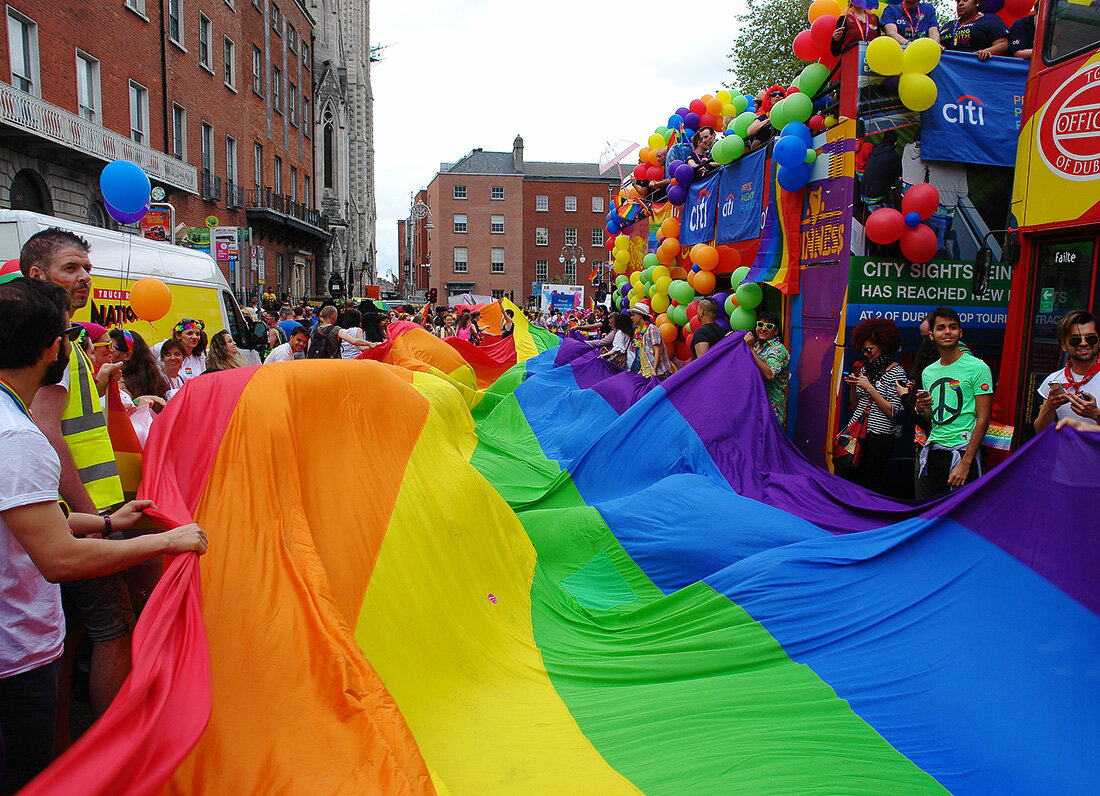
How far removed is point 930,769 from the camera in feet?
8.52

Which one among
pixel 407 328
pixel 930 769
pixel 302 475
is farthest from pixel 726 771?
pixel 407 328

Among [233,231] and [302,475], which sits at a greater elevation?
[233,231]

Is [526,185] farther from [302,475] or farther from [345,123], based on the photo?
[302,475]

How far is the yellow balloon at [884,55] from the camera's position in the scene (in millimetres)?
6617

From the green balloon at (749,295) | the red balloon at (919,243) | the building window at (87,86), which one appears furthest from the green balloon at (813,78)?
the building window at (87,86)

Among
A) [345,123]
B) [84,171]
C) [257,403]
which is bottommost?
[257,403]

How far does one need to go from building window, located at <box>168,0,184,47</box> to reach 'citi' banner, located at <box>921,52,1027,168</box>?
23.6m

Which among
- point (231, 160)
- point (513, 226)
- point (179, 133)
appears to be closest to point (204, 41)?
point (179, 133)

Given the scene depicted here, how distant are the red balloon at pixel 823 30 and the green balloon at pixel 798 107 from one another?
0.58 m

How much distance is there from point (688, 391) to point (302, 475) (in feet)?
13.8

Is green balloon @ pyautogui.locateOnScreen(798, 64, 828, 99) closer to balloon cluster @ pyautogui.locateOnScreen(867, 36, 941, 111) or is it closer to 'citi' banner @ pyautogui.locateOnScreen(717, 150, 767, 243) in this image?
balloon cluster @ pyautogui.locateOnScreen(867, 36, 941, 111)

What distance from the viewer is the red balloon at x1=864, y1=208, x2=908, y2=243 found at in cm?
680

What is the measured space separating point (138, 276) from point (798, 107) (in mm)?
7730

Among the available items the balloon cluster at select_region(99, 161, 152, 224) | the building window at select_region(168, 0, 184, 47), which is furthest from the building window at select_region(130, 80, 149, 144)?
the balloon cluster at select_region(99, 161, 152, 224)
